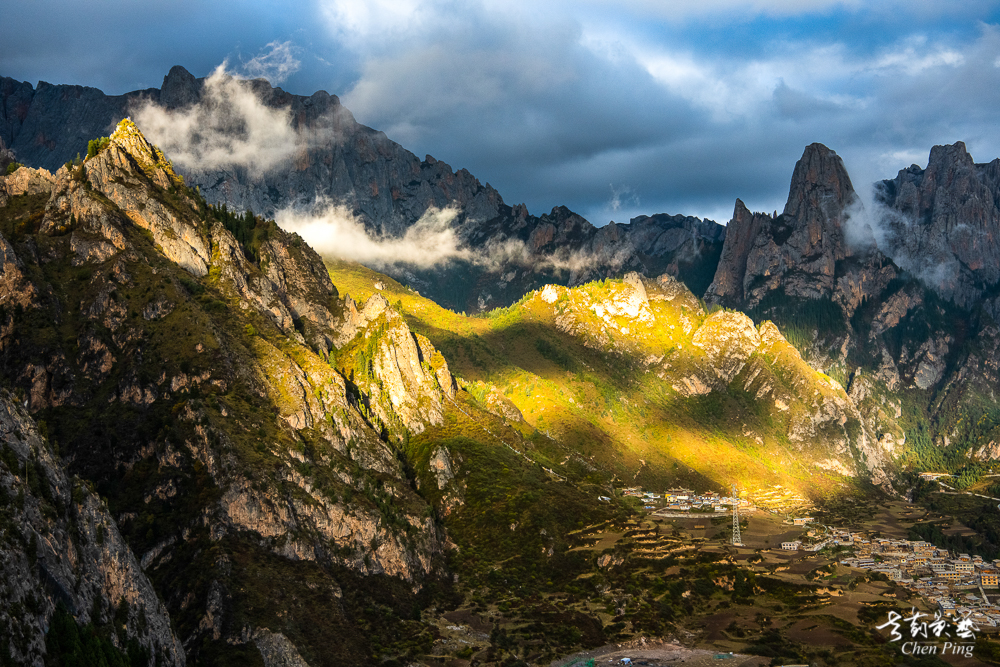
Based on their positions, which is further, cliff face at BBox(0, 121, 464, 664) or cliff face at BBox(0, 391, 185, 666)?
cliff face at BBox(0, 121, 464, 664)

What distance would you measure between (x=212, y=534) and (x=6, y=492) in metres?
60.0

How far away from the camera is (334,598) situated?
154 m

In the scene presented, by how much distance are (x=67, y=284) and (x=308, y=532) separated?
8488cm

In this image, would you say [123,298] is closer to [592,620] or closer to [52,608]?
[52,608]

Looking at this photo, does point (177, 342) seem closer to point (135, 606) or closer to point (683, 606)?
point (135, 606)

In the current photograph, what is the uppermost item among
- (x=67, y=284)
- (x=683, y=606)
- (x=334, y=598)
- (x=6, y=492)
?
(x=67, y=284)

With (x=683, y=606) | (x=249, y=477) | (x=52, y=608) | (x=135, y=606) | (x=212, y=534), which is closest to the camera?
(x=52, y=608)

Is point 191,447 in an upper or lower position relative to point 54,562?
upper

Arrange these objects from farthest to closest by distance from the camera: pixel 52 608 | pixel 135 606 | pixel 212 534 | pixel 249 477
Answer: pixel 249 477, pixel 212 534, pixel 135 606, pixel 52 608

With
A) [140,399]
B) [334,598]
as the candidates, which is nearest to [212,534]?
[334,598]

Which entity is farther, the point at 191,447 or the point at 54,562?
the point at 191,447

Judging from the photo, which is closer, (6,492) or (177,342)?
(6,492)

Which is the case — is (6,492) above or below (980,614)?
above

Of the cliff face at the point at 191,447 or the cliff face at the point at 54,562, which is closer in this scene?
the cliff face at the point at 54,562
